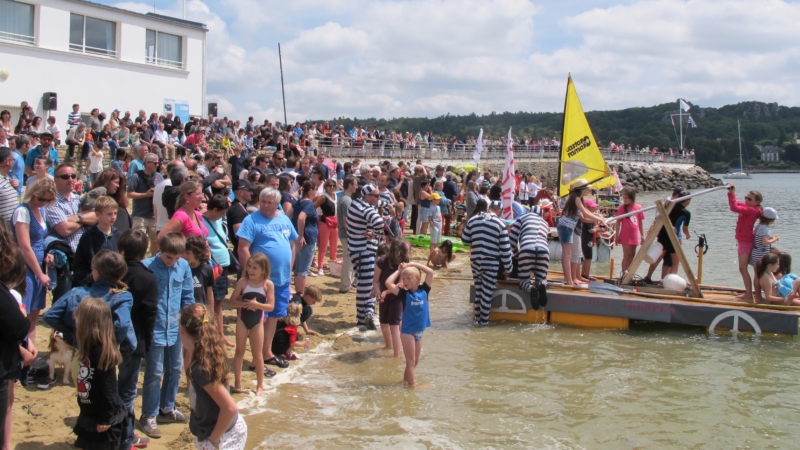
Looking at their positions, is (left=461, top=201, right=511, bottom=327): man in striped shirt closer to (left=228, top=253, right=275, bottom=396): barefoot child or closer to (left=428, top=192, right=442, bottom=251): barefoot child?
(left=228, top=253, right=275, bottom=396): barefoot child

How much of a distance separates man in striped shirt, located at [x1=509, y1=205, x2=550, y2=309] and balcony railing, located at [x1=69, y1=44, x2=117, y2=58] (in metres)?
19.9

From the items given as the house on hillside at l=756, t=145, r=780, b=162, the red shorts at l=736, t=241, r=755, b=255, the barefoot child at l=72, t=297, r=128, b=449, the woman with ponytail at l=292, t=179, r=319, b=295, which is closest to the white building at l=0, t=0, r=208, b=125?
the woman with ponytail at l=292, t=179, r=319, b=295

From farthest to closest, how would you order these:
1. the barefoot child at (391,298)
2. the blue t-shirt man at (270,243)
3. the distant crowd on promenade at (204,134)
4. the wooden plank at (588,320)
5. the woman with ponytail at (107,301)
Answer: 1. the distant crowd on promenade at (204,134)
2. the wooden plank at (588,320)
3. the barefoot child at (391,298)
4. the blue t-shirt man at (270,243)
5. the woman with ponytail at (107,301)

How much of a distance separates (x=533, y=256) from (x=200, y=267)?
Result: 507 centimetres

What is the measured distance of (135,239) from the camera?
489 cm

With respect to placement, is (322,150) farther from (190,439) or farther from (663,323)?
(190,439)

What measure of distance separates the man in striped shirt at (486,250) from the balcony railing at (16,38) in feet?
63.0

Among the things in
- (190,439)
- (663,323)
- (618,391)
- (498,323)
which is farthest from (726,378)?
(190,439)

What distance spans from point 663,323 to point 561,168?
396 cm

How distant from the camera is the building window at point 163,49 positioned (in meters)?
26.0

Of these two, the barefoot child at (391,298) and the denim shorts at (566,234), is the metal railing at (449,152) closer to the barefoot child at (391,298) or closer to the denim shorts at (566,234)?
the denim shorts at (566,234)

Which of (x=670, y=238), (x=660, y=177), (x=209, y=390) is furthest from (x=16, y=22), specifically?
(x=660, y=177)

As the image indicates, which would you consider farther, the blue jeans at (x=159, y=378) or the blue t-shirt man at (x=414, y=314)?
the blue t-shirt man at (x=414, y=314)

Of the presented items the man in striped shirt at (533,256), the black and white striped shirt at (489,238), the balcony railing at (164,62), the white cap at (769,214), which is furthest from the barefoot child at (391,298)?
the balcony railing at (164,62)
